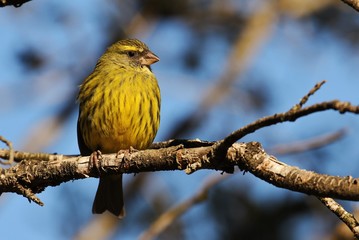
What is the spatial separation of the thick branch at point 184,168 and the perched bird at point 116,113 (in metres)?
1.10

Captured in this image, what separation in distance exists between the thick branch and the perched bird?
1.10 meters

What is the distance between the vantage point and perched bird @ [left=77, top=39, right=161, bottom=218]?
507 cm

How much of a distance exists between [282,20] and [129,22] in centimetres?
231

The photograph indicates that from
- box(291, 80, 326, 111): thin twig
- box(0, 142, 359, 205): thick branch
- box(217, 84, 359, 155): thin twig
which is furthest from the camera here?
box(0, 142, 359, 205): thick branch

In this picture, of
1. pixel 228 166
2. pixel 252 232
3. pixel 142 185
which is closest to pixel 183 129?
pixel 142 185

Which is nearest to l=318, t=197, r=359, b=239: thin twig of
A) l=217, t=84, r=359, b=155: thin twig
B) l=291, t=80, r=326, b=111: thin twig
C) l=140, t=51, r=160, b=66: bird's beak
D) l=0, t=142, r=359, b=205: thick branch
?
l=0, t=142, r=359, b=205: thick branch

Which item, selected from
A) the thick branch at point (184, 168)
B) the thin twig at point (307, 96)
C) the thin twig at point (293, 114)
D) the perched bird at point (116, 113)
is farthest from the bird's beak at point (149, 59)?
the thin twig at point (307, 96)

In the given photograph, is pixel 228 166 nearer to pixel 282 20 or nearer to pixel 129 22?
pixel 129 22

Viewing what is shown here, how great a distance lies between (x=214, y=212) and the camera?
6.75 meters

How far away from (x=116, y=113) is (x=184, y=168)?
1.75 metres

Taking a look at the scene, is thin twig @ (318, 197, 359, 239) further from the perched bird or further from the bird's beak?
the bird's beak

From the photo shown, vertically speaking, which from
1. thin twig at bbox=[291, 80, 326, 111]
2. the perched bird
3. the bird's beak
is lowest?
thin twig at bbox=[291, 80, 326, 111]

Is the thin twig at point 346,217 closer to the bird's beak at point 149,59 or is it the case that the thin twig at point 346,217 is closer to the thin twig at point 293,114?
the thin twig at point 293,114

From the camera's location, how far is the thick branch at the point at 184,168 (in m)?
2.76
